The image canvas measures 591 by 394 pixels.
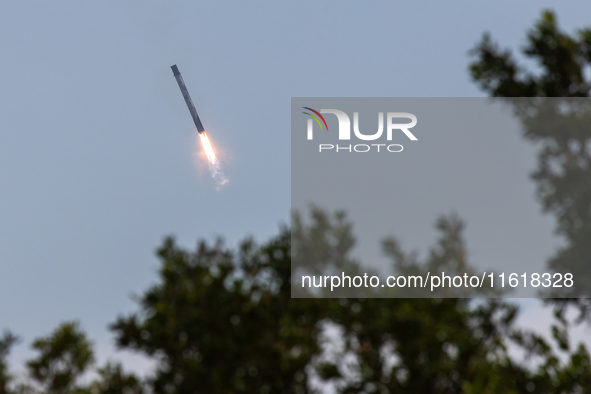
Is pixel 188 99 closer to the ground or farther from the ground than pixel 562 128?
farther from the ground

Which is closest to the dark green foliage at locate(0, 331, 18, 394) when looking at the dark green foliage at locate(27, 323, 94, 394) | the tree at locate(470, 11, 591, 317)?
the dark green foliage at locate(27, 323, 94, 394)

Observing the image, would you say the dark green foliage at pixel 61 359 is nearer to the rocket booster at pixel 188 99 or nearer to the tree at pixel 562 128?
the tree at pixel 562 128

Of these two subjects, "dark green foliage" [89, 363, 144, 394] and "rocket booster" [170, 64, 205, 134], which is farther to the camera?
"rocket booster" [170, 64, 205, 134]

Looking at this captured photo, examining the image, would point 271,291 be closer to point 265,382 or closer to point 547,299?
point 265,382

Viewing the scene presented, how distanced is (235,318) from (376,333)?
4.30 metres

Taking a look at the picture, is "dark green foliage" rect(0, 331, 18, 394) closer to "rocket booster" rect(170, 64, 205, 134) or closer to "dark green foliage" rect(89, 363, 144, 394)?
"dark green foliage" rect(89, 363, 144, 394)

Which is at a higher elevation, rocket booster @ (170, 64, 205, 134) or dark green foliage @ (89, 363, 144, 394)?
rocket booster @ (170, 64, 205, 134)

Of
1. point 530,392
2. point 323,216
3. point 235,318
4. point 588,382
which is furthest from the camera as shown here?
point 323,216

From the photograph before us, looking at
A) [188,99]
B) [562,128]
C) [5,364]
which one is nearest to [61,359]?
[5,364]

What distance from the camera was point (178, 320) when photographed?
17.7 m

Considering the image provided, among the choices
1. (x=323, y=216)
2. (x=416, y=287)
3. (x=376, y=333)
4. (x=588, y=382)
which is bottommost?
(x=588, y=382)

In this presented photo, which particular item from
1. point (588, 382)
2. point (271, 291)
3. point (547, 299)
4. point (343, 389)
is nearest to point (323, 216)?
point (271, 291)

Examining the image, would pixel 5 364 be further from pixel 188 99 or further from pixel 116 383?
pixel 188 99

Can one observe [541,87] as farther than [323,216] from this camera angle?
No
